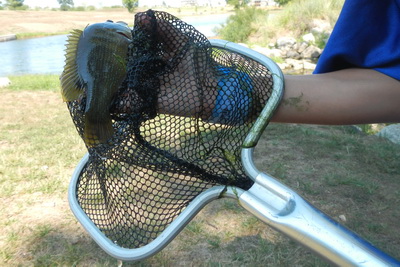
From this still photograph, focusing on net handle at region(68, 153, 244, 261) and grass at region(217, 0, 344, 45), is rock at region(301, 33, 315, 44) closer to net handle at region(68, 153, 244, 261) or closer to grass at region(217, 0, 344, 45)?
grass at region(217, 0, 344, 45)

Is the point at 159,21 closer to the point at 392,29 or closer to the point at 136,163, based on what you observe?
the point at 136,163

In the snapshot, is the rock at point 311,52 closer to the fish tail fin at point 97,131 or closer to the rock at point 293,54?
the rock at point 293,54

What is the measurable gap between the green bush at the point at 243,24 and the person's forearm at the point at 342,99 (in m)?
17.0

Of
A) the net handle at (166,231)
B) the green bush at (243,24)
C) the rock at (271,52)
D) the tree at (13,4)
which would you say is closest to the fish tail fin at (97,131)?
→ the net handle at (166,231)

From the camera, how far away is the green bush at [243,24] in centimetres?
1773

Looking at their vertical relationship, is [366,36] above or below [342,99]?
above

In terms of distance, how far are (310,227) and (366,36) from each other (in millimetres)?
696

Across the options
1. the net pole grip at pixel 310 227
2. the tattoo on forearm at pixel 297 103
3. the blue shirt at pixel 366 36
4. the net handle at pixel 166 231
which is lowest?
the net handle at pixel 166 231

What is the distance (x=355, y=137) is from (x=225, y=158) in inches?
134

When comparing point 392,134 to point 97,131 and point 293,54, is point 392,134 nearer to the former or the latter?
point 97,131

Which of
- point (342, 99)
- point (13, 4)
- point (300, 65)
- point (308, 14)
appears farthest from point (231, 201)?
point (13, 4)

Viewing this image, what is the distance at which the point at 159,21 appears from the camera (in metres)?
1.17

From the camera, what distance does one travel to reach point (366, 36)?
114 cm

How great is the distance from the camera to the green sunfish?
1.17m
